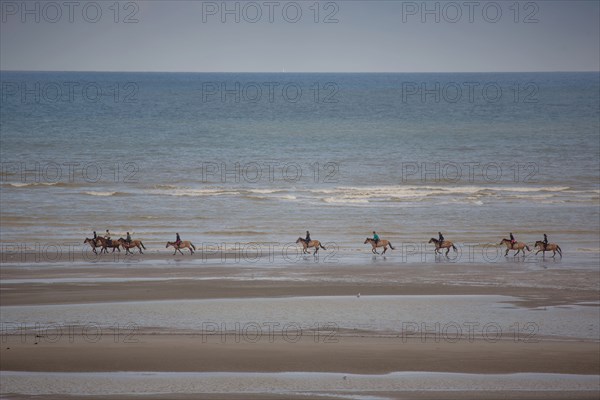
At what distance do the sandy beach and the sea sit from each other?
4.74 metres

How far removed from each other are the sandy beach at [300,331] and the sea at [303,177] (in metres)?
4.74

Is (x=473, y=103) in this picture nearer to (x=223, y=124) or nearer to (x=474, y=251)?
(x=223, y=124)

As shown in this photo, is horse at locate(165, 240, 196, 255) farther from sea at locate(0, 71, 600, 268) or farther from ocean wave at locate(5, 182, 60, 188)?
ocean wave at locate(5, 182, 60, 188)

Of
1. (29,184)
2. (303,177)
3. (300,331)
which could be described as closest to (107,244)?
(300,331)

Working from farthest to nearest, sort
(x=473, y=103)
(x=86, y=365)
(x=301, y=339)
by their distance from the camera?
(x=473, y=103) → (x=301, y=339) → (x=86, y=365)

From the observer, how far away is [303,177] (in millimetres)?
50250

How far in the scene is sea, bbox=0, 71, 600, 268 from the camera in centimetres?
3228

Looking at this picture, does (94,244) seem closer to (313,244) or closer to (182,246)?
(182,246)

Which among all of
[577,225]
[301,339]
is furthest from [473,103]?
[301,339]

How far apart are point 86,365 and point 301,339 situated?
4.54 meters

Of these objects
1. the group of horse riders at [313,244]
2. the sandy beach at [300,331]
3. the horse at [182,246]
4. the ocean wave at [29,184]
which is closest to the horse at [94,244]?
the group of horse riders at [313,244]

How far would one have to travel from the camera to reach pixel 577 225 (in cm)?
3325

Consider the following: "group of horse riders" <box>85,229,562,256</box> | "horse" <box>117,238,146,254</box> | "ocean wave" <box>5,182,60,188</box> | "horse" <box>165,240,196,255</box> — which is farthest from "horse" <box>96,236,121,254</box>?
"ocean wave" <box>5,182,60,188</box>

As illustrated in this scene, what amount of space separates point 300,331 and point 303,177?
33.2 metres
